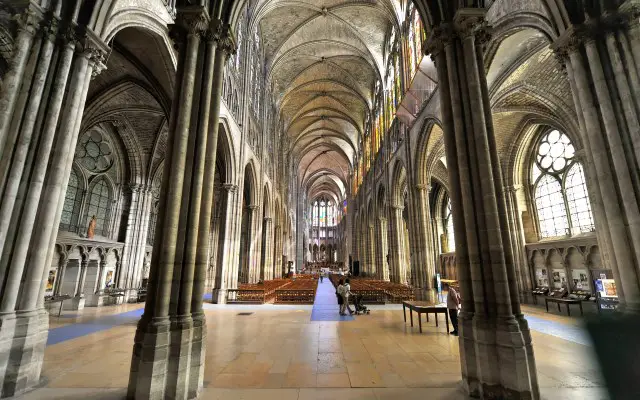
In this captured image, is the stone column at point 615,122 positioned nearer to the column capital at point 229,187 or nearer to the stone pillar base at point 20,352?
the stone pillar base at point 20,352

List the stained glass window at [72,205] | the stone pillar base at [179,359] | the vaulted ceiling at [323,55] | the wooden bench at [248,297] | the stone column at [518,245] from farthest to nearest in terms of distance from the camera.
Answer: the vaulted ceiling at [323,55] → the stone column at [518,245] → the stained glass window at [72,205] → the wooden bench at [248,297] → the stone pillar base at [179,359]

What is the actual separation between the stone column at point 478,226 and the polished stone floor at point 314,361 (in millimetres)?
587

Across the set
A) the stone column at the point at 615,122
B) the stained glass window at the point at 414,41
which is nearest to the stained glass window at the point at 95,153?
the stained glass window at the point at 414,41

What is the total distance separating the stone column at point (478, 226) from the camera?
4.05 meters

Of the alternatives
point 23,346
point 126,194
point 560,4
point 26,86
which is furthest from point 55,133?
point 126,194

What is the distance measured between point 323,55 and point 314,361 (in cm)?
2670

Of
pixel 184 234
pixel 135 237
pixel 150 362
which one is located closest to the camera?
pixel 150 362

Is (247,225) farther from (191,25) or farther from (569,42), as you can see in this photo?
(569,42)

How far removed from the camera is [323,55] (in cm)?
2623

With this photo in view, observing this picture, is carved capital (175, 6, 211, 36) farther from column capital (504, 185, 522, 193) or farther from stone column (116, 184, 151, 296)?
column capital (504, 185, 522, 193)

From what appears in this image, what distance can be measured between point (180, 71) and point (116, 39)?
729 centimetres

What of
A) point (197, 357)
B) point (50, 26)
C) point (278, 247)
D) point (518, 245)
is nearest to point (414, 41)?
point (518, 245)

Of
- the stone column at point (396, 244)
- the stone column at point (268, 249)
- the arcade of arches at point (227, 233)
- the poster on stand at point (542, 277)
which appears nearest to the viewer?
the arcade of arches at point (227, 233)

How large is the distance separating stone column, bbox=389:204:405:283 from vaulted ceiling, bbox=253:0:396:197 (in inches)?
485
